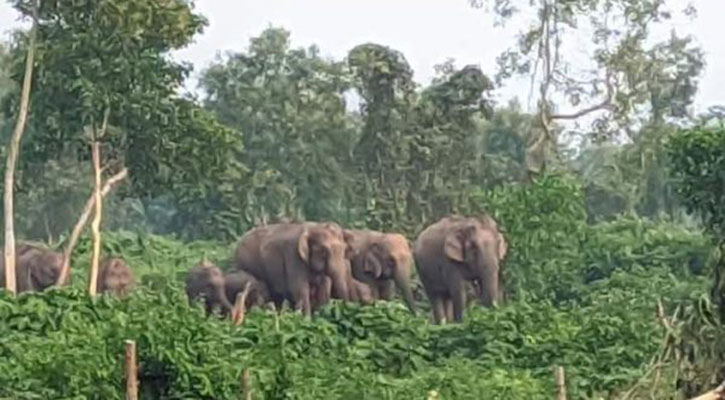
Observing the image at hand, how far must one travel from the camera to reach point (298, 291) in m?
24.0

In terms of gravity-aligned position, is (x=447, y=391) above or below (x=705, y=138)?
below

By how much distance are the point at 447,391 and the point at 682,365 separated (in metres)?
4.53

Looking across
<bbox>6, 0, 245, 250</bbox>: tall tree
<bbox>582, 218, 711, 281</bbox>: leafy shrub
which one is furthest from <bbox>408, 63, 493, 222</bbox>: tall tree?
<bbox>6, 0, 245, 250</bbox>: tall tree

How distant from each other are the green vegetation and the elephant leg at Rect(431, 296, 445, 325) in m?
0.92

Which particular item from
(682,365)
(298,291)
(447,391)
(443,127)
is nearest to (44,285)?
(298,291)

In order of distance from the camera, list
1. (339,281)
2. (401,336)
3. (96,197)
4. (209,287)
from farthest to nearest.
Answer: (209,287) < (339,281) < (96,197) < (401,336)

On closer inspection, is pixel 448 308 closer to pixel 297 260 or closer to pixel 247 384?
pixel 297 260

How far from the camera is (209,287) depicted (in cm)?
A: 2369

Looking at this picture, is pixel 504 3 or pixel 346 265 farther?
pixel 504 3

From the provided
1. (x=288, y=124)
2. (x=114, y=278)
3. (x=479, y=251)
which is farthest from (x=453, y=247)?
(x=288, y=124)

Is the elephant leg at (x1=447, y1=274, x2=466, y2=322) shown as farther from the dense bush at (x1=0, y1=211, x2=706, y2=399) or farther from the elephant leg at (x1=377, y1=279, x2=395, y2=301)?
the elephant leg at (x1=377, y1=279, x2=395, y2=301)

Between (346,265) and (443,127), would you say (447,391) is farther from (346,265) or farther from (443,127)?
(443,127)

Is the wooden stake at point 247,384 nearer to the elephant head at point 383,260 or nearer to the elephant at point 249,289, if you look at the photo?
the elephant at point 249,289

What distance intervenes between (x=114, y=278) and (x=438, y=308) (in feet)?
14.7
